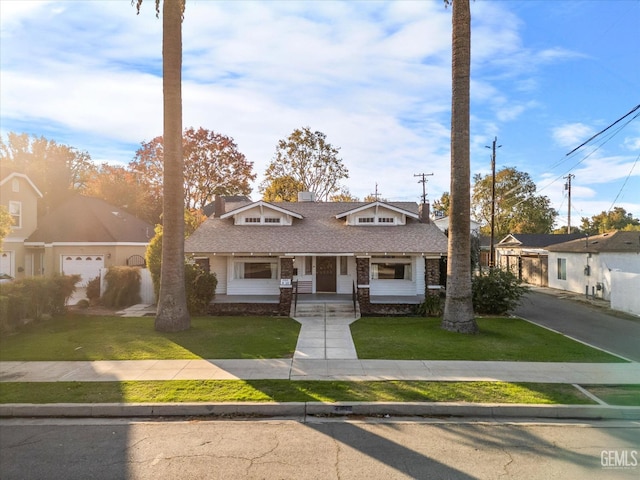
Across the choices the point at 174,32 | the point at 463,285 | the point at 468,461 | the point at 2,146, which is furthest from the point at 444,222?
the point at 2,146

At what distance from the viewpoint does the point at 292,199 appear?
38.0 m

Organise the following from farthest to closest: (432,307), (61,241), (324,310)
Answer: (61,241)
(324,310)
(432,307)

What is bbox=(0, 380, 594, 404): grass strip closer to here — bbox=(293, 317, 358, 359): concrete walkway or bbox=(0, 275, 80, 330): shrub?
bbox=(293, 317, 358, 359): concrete walkway

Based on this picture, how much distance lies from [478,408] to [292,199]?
32503 mm

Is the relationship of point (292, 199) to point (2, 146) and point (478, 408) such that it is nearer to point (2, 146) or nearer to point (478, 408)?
point (2, 146)

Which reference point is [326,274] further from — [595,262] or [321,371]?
[595,262]

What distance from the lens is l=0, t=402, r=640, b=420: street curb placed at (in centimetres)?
662

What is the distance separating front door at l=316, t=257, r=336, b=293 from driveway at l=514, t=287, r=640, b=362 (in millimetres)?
8634

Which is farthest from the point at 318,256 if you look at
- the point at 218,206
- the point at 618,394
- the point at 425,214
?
the point at 618,394

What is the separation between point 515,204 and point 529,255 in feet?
80.3

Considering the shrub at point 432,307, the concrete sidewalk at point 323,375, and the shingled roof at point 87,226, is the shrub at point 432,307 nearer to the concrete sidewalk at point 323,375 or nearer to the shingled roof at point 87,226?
the concrete sidewalk at point 323,375

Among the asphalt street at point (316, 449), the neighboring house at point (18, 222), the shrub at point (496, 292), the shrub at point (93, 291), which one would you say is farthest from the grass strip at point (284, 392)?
the neighboring house at point (18, 222)

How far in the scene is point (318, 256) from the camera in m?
19.5

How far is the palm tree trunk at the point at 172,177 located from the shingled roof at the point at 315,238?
493cm
